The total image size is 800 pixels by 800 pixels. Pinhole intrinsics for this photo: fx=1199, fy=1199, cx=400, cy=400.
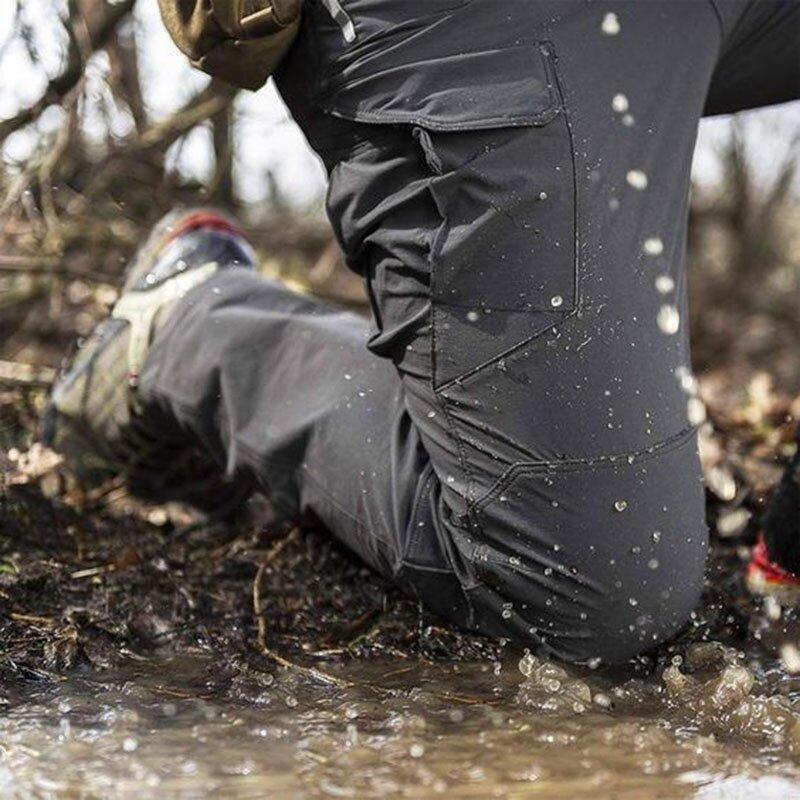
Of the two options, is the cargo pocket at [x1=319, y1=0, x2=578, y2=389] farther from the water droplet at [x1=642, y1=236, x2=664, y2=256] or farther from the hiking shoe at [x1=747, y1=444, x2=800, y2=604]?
the hiking shoe at [x1=747, y1=444, x2=800, y2=604]

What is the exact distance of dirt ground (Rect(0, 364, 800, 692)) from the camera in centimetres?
210

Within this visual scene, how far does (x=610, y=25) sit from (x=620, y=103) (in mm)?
133

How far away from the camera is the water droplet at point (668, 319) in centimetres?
201

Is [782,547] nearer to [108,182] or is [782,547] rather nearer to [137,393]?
[137,393]

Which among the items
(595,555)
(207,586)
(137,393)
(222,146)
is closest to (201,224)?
(137,393)

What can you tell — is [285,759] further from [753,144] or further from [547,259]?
[753,144]

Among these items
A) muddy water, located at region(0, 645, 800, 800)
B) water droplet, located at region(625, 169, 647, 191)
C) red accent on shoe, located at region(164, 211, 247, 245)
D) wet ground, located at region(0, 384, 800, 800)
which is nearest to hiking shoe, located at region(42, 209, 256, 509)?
red accent on shoe, located at region(164, 211, 247, 245)

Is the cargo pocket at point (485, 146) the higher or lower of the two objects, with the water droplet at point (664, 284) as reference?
higher

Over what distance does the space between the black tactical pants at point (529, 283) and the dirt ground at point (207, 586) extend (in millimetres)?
185

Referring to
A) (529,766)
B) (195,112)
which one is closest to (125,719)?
(529,766)

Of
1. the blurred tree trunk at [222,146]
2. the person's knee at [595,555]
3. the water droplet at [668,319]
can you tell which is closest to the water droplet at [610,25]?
the water droplet at [668,319]

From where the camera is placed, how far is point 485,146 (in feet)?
6.19

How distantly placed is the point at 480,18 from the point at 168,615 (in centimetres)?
120

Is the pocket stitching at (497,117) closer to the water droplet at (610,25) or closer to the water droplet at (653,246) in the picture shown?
the water droplet at (610,25)
